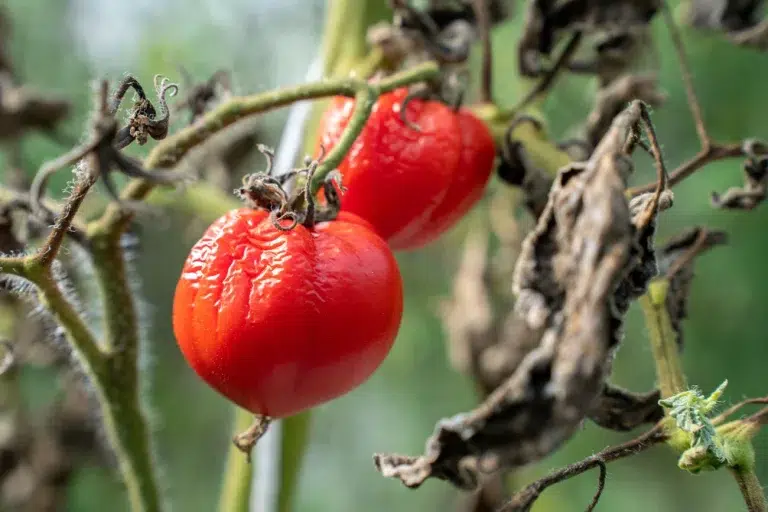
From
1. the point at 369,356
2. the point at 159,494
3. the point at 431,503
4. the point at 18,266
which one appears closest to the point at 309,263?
the point at 369,356

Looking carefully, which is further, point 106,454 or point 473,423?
point 106,454

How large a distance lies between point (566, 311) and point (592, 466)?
12cm

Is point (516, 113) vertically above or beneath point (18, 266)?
above

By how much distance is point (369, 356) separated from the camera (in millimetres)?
454

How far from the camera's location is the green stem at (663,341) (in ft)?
1.59

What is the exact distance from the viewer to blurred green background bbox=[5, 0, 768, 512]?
46.1 inches

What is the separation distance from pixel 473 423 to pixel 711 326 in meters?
0.96

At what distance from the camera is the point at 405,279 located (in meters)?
1.75

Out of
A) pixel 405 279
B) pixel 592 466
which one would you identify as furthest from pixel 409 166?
pixel 405 279

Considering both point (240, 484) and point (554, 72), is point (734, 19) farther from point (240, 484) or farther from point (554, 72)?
point (240, 484)

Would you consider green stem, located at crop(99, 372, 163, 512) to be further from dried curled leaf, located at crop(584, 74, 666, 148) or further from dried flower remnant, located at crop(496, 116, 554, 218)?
dried curled leaf, located at crop(584, 74, 666, 148)

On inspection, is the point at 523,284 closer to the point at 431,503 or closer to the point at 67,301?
the point at 67,301

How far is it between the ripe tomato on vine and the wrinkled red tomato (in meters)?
0.08

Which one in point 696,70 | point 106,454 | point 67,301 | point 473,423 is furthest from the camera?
point 696,70
